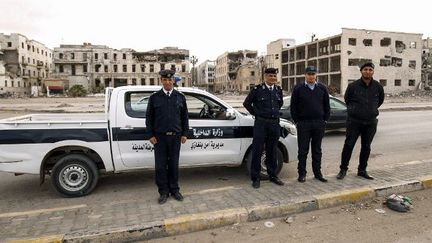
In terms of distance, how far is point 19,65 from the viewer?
6938 centimetres

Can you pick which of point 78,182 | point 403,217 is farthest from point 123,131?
point 403,217

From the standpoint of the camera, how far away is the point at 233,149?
584 cm

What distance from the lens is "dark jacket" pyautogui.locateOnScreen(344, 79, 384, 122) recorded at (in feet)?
18.2

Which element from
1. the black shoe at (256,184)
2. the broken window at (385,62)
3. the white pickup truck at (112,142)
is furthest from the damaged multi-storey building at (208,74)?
the black shoe at (256,184)

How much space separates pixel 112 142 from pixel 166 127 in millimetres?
1116

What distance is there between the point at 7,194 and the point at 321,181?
5093 millimetres

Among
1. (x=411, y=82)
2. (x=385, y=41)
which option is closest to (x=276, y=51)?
(x=385, y=41)

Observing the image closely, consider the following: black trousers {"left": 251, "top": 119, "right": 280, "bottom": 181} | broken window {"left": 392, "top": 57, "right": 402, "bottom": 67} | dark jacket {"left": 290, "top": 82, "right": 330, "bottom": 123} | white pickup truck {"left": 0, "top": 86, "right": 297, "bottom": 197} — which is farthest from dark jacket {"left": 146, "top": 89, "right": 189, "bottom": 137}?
broken window {"left": 392, "top": 57, "right": 402, "bottom": 67}

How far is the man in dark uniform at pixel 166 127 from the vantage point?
4.75 meters

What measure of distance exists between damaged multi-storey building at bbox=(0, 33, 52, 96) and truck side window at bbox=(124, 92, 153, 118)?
64.3 metres

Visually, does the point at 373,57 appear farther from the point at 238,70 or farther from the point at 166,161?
the point at 166,161

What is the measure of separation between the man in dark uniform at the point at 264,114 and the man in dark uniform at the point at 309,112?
14.5 inches

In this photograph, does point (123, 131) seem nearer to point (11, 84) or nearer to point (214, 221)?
point (214, 221)

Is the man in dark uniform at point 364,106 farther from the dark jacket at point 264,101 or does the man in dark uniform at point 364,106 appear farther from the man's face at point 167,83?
the man's face at point 167,83
